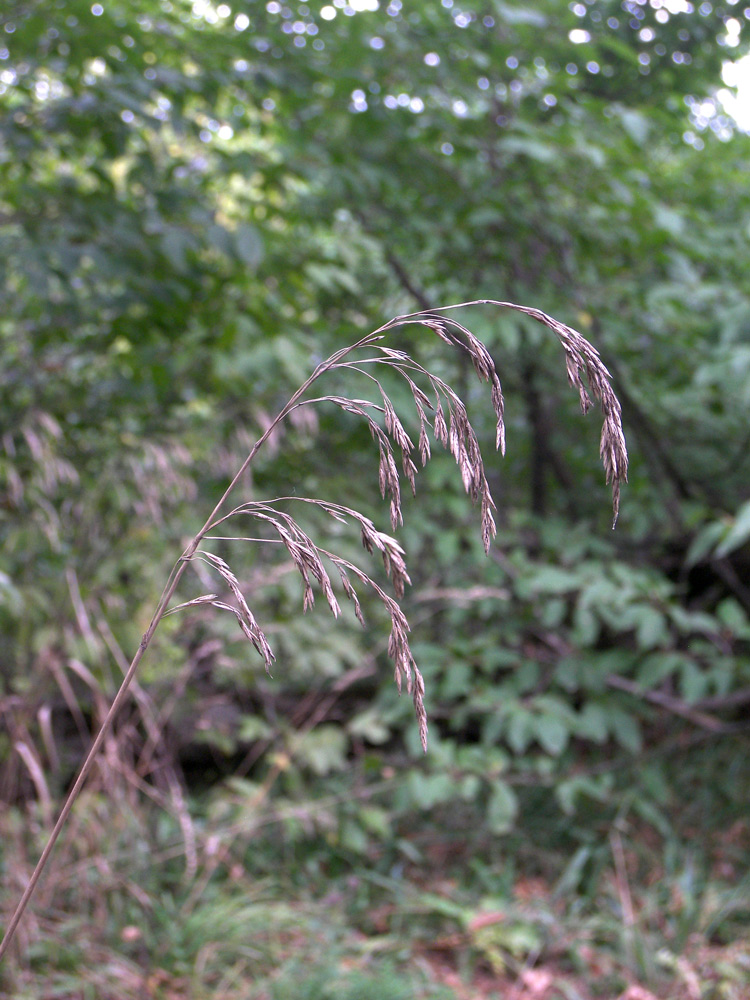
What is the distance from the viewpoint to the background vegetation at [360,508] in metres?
2.23

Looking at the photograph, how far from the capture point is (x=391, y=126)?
267 centimetres

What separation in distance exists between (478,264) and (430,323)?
8.61ft

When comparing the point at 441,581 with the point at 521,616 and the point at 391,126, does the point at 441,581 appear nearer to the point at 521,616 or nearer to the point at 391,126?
the point at 521,616

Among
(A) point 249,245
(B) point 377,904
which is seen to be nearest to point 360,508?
(A) point 249,245

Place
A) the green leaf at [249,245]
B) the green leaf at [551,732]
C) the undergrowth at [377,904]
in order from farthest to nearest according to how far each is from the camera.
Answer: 1. the green leaf at [551,732]
2. the green leaf at [249,245]
3. the undergrowth at [377,904]

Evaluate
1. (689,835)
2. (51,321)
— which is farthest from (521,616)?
(51,321)

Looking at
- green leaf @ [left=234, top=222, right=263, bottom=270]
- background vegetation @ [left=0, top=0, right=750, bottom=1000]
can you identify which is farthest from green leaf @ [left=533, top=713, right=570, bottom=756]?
green leaf @ [left=234, top=222, right=263, bottom=270]

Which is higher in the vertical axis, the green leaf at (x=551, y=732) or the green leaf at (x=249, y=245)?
the green leaf at (x=249, y=245)

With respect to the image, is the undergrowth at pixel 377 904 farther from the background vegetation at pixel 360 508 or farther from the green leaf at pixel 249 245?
the green leaf at pixel 249 245

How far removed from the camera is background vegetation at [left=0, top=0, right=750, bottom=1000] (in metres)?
2.23

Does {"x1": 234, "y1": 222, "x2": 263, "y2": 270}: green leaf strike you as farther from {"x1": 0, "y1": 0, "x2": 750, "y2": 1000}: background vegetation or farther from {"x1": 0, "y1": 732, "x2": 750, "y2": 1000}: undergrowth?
{"x1": 0, "y1": 732, "x2": 750, "y2": 1000}: undergrowth

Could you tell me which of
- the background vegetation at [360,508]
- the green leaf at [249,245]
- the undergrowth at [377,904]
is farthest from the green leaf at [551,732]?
the green leaf at [249,245]

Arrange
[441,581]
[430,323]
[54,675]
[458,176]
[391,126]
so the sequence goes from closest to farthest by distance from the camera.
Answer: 1. [430,323]
2. [54,675]
3. [391,126]
4. [458,176]
5. [441,581]

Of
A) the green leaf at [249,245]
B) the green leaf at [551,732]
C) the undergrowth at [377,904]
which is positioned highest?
the green leaf at [249,245]
